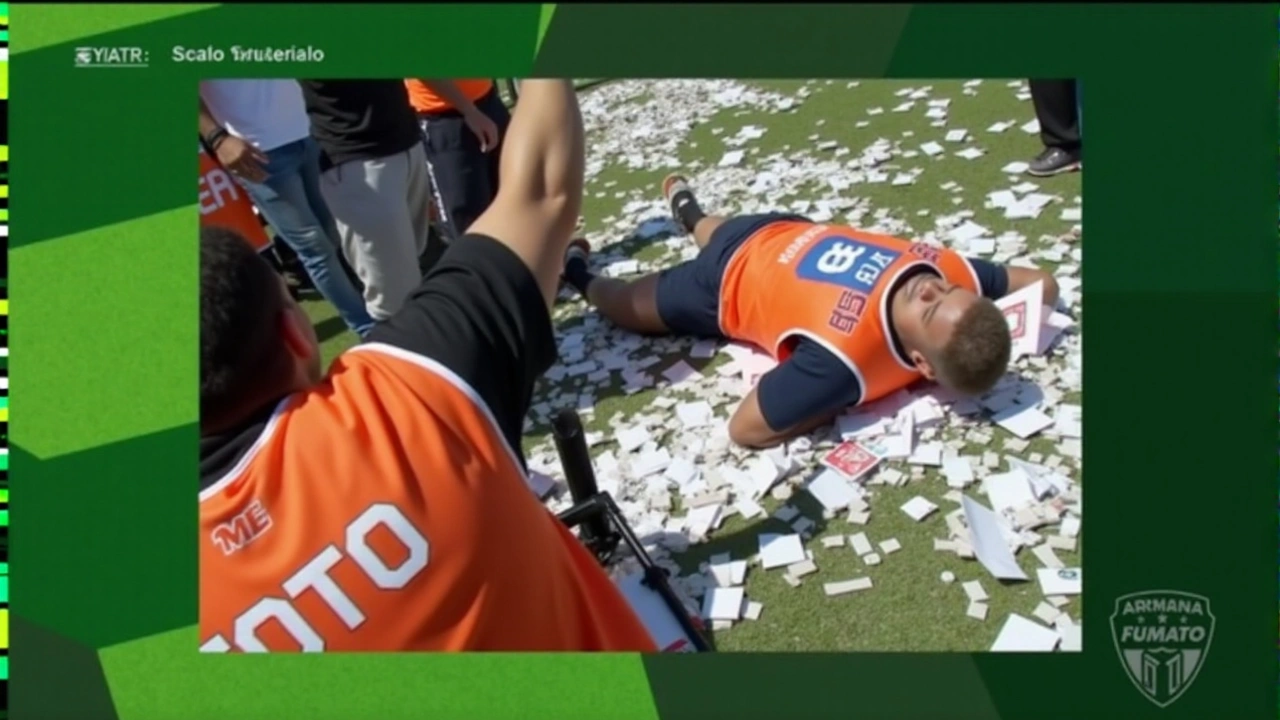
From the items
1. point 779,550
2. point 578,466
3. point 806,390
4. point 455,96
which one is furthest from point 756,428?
point 455,96

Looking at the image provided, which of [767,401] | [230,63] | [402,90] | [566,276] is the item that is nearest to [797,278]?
[767,401]

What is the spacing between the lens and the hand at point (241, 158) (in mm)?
2156

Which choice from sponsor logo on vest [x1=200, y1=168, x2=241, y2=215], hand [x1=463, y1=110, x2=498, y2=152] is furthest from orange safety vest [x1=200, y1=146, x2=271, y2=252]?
hand [x1=463, y1=110, x2=498, y2=152]

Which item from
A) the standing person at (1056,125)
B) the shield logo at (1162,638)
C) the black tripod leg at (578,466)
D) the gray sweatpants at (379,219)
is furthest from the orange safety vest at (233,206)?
the shield logo at (1162,638)

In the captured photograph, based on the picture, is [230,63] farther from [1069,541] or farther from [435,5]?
[1069,541]

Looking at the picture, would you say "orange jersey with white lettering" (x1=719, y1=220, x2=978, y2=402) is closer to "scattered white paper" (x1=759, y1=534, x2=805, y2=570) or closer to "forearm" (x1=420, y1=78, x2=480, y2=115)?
"scattered white paper" (x1=759, y1=534, x2=805, y2=570)

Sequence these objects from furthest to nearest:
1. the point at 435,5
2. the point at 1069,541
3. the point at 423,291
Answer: the point at 1069,541 < the point at 435,5 < the point at 423,291

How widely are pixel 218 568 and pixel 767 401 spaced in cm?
129

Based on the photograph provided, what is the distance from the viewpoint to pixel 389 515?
43.9 inches

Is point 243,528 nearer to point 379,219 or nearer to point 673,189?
point 379,219

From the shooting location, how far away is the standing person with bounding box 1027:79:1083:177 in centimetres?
169

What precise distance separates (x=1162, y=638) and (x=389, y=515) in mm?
1187

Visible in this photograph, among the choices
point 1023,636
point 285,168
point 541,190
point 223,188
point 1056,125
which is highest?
point 541,190

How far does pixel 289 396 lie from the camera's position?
1.17 meters
